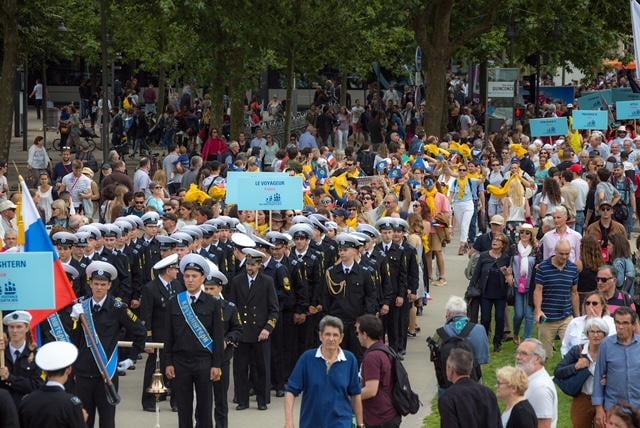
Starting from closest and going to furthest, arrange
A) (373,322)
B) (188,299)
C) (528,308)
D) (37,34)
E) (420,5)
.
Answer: (373,322), (188,299), (528,308), (420,5), (37,34)

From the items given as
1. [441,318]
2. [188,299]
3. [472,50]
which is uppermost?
[472,50]

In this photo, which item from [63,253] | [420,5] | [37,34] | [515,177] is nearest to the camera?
[63,253]

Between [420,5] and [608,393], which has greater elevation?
[420,5]

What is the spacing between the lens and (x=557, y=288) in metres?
16.2

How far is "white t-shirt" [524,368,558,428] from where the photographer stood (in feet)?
35.4

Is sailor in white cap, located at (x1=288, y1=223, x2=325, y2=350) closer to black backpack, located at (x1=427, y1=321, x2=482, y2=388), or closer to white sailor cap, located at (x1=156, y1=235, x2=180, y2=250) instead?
white sailor cap, located at (x1=156, y1=235, x2=180, y2=250)

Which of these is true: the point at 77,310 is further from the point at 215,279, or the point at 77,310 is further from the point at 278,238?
the point at 278,238

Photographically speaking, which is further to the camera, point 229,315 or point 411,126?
point 411,126

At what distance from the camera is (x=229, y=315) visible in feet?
45.3

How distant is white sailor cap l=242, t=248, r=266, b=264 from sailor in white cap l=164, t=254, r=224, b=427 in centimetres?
205

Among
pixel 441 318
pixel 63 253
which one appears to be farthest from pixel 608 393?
pixel 441 318

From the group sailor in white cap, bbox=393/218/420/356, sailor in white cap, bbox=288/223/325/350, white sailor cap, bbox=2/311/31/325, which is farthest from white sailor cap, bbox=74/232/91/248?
white sailor cap, bbox=2/311/31/325

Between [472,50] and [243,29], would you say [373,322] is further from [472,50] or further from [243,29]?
[472,50]

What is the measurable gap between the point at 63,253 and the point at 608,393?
21.8 ft
